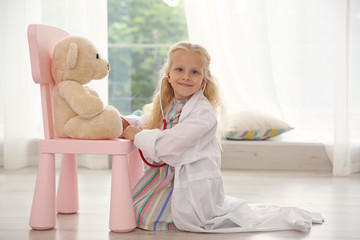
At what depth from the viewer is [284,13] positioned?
2.93 metres

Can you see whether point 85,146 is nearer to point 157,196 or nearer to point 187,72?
point 157,196

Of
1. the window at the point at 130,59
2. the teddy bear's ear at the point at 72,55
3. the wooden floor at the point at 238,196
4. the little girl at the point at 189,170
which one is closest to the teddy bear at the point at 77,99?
the teddy bear's ear at the point at 72,55

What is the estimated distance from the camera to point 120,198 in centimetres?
148

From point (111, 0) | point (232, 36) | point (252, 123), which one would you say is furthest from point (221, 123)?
point (111, 0)

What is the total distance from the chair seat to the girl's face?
268 millimetres

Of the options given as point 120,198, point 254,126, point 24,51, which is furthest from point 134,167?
point 24,51

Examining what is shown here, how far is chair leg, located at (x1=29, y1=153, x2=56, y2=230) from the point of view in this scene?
151 centimetres

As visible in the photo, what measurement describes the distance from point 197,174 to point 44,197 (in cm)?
49

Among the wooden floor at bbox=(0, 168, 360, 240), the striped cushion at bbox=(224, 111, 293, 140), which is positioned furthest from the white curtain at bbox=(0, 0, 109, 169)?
the striped cushion at bbox=(224, 111, 293, 140)

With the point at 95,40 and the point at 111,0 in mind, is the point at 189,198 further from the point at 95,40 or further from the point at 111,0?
the point at 111,0

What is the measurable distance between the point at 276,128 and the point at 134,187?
54.0 inches

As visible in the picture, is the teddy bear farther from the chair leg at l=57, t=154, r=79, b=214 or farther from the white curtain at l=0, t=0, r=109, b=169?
the white curtain at l=0, t=0, r=109, b=169

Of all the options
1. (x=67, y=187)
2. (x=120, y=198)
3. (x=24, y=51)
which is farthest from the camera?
(x=24, y=51)

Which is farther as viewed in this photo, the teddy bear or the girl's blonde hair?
the girl's blonde hair
